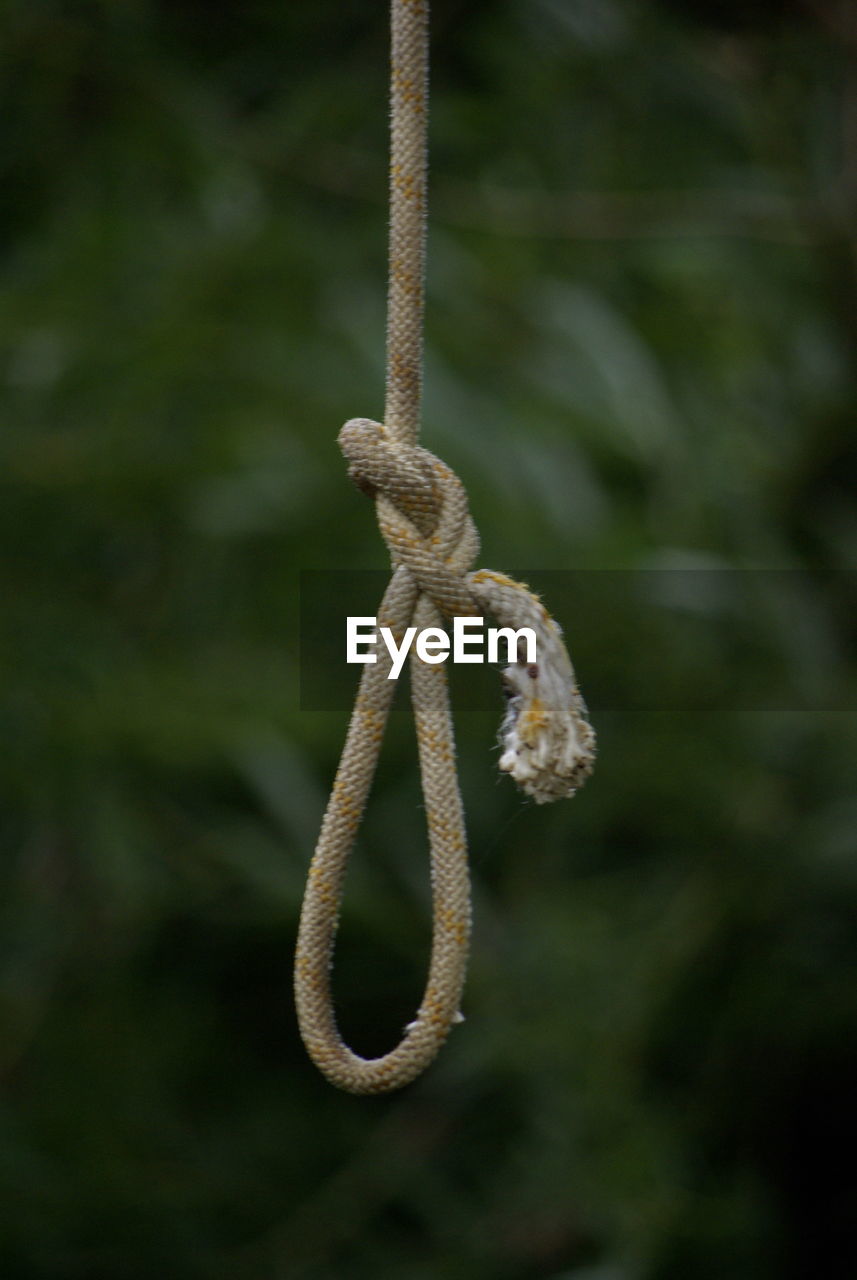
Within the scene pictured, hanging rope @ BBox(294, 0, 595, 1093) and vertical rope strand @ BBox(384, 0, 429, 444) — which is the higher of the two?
vertical rope strand @ BBox(384, 0, 429, 444)

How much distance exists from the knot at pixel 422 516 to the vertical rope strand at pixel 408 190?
0.03 metres

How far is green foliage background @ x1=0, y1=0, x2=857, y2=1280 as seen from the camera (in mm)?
1178

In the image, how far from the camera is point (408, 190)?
0.45 m

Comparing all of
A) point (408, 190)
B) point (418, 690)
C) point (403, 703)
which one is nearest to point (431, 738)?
point (418, 690)

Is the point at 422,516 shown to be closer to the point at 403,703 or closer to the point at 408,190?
the point at 408,190

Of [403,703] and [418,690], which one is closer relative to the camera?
[418,690]

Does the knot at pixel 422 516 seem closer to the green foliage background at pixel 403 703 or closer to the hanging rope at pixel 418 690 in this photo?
the hanging rope at pixel 418 690

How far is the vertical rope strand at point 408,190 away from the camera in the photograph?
45cm

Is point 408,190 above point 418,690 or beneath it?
above

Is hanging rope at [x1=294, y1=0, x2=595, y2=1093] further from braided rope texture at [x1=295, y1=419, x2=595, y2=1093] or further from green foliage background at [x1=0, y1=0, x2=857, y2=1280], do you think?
green foliage background at [x1=0, y1=0, x2=857, y2=1280]

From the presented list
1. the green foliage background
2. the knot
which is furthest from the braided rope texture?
the green foliage background

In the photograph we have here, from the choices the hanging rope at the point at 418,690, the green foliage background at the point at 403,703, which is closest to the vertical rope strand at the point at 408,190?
the hanging rope at the point at 418,690

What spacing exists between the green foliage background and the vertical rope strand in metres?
0.70

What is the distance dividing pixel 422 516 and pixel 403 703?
0.81 m
